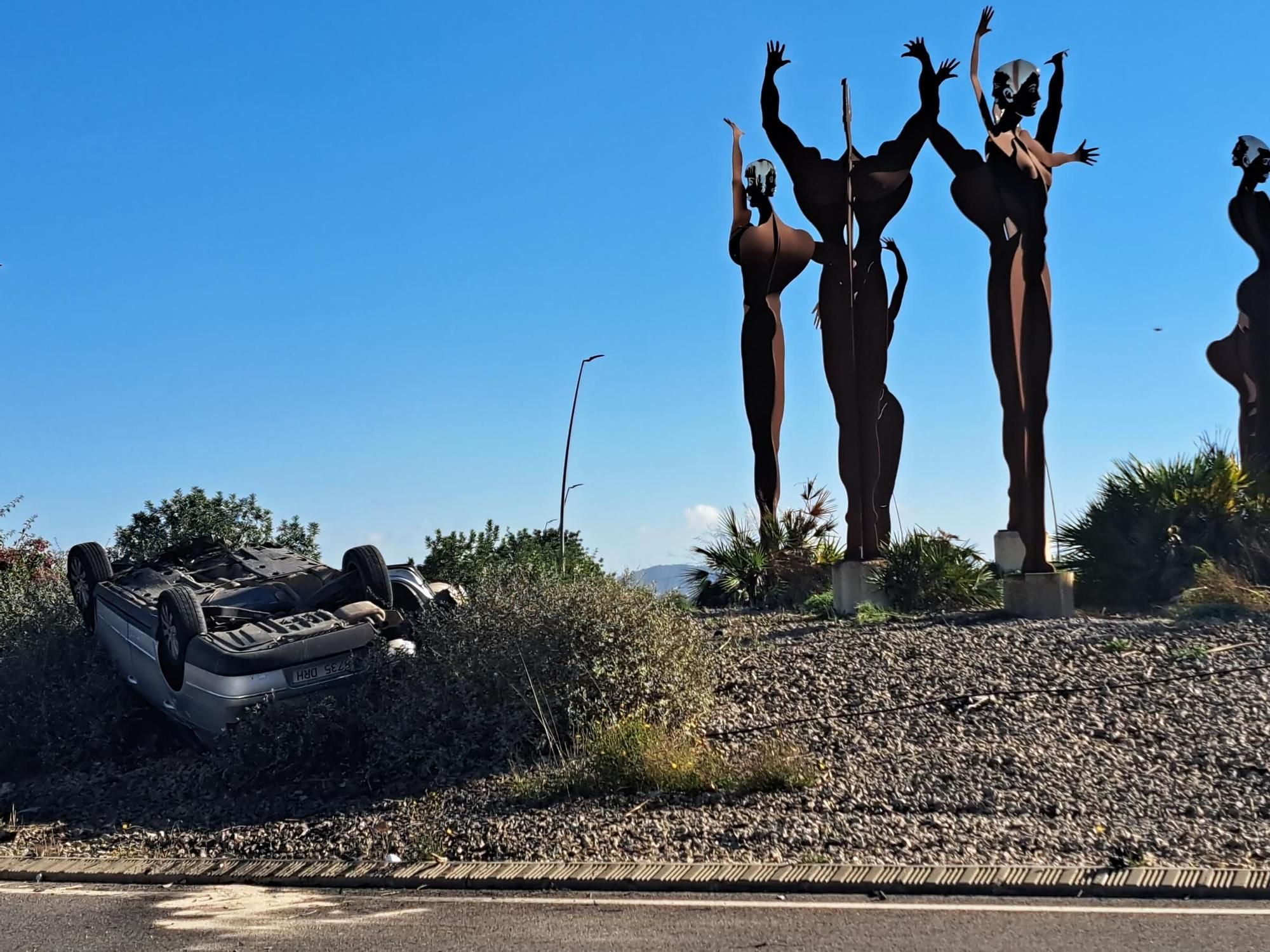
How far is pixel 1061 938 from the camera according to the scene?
17.0 feet

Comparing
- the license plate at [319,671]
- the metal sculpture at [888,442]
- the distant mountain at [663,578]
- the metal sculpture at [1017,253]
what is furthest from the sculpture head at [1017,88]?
the license plate at [319,671]

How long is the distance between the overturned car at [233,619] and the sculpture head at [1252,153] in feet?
42.8

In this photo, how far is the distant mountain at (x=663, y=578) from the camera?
10609mm

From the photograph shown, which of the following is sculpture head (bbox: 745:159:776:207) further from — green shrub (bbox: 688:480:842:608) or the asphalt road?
the asphalt road

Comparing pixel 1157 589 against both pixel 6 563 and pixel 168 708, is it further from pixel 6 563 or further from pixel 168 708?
pixel 6 563

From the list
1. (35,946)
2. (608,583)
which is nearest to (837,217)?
(608,583)

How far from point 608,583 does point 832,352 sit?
5.51m

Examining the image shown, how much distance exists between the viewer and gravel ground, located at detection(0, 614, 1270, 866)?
6531mm

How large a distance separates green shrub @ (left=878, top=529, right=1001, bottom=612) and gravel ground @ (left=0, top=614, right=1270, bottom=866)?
2.74 m

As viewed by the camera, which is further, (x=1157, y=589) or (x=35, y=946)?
(x=1157, y=589)

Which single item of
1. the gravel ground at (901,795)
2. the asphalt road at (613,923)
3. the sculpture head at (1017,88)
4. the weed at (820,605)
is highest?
the sculpture head at (1017,88)

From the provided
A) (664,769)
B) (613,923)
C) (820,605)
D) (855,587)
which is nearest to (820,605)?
(820,605)

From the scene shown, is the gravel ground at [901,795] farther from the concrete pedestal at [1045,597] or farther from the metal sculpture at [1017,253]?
the metal sculpture at [1017,253]

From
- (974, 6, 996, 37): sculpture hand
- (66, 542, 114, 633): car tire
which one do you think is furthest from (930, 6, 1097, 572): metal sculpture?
(66, 542, 114, 633): car tire
